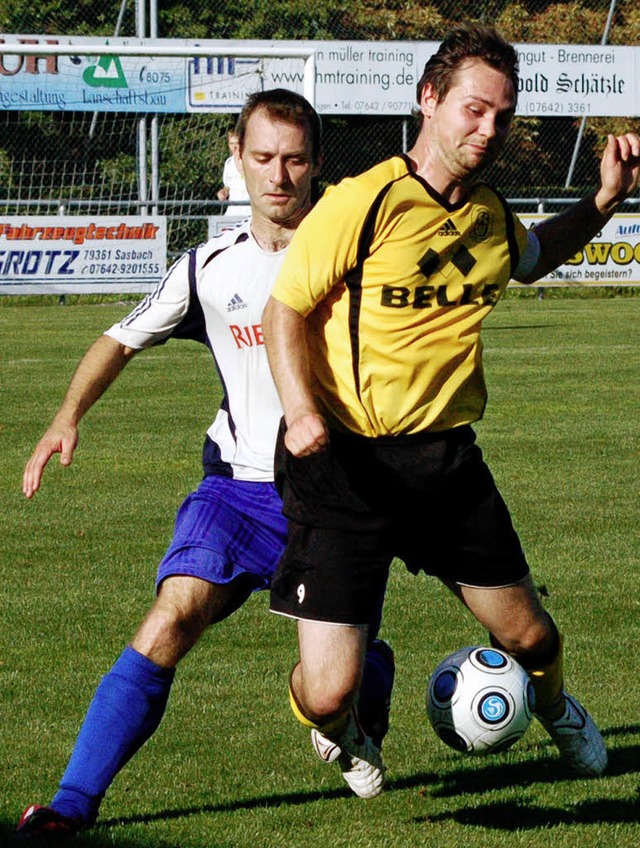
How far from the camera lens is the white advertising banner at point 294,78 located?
70.5ft

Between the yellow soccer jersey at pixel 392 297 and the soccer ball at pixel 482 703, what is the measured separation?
791 millimetres

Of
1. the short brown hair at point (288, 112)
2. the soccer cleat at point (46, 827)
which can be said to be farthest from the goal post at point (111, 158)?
the soccer cleat at point (46, 827)

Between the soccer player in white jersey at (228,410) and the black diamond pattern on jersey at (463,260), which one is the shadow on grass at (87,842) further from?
the black diamond pattern on jersey at (463,260)

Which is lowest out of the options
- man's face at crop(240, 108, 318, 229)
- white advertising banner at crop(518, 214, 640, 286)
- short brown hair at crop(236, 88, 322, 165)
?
white advertising banner at crop(518, 214, 640, 286)

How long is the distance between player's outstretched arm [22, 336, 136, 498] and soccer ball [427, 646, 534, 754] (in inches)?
49.0

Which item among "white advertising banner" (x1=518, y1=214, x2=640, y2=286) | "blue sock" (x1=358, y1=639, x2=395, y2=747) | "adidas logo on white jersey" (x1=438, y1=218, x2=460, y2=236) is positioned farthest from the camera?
"white advertising banner" (x1=518, y1=214, x2=640, y2=286)

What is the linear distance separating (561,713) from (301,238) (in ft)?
5.16

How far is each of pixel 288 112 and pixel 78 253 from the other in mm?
16741

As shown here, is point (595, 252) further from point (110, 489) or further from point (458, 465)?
point (458, 465)

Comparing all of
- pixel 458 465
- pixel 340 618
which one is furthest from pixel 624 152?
pixel 340 618

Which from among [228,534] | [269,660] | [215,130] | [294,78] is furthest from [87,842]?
[215,130]

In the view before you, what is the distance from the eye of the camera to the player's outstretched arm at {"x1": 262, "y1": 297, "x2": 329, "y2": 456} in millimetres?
3502

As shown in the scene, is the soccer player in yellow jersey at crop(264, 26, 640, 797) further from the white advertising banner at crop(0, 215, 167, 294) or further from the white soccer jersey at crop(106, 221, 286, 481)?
the white advertising banner at crop(0, 215, 167, 294)

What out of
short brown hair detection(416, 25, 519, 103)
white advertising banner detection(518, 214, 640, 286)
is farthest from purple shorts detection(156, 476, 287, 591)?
white advertising banner detection(518, 214, 640, 286)
